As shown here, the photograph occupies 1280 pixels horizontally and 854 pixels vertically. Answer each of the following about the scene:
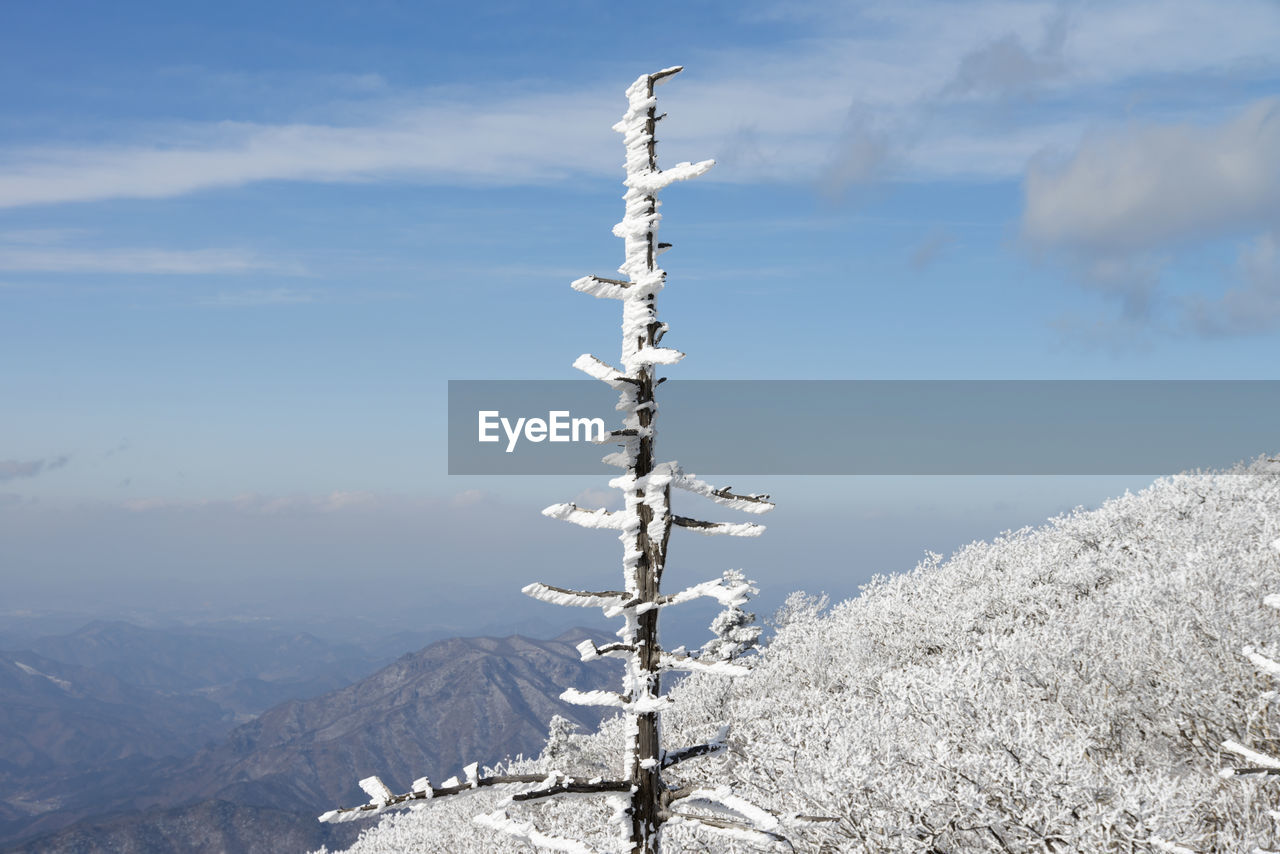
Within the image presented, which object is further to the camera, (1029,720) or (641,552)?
(1029,720)

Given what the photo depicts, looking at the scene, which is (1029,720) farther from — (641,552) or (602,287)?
(602,287)

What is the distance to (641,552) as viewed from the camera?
873 cm

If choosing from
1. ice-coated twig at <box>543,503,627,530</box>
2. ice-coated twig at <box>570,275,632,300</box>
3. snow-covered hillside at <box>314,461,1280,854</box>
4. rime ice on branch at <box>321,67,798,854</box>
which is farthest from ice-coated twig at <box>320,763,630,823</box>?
snow-covered hillside at <box>314,461,1280,854</box>

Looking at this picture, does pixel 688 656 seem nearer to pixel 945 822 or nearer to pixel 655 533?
pixel 655 533

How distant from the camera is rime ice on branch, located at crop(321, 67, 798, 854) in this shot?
27.7ft

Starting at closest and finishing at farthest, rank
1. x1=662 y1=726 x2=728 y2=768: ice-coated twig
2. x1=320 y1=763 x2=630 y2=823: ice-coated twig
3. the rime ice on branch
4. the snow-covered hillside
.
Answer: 1. x1=320 y1=763 x2=630 y2=823: ice-coated twig
2. the rime ice on branch
3. x1=662 y1=726 x2=728 y2=768: ice-coated twig
4. the snow-covered hillside

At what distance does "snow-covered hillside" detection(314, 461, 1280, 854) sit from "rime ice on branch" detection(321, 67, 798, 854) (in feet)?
17.8

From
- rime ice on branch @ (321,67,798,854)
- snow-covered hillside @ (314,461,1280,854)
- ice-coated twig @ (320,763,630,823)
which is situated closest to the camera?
ice-coated twig @ (320,763,630,823)

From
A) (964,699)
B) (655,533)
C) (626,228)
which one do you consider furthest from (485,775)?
(964,699)

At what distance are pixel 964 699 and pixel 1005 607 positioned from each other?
951 inches

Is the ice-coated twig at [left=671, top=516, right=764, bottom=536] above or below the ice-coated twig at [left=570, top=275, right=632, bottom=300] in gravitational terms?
below

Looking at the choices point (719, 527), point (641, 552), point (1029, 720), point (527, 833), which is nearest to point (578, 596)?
point (641, 552)

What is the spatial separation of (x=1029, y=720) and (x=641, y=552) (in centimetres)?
1276

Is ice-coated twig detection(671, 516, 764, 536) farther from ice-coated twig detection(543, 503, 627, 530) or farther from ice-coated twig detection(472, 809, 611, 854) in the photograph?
ice-coated twig detection(472, 809, 611, 854)
